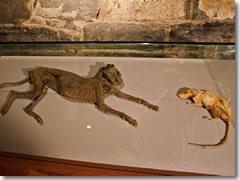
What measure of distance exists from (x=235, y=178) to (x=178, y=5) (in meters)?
1.09

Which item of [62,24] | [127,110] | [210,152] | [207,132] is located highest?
[62,24]

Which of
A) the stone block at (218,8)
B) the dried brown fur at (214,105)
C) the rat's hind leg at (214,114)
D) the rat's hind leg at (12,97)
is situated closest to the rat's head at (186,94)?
the dried brown fur at (214,105)

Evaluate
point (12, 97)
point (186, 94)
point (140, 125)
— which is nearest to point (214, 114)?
point (186, 94)

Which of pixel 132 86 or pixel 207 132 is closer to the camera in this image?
pixel 207 132

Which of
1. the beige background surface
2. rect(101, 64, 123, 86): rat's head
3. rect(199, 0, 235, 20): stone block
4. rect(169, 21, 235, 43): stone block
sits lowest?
the beige background surface

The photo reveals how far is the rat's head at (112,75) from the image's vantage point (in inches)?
54.6

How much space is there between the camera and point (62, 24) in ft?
5.30

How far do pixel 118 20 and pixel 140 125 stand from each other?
719 millimetres

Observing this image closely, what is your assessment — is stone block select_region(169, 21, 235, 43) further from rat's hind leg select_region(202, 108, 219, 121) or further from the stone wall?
rat's hind leg select_region(202, 108, 219, 121)

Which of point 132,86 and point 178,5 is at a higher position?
point 178,5

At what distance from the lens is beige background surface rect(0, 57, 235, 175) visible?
129 centimetres

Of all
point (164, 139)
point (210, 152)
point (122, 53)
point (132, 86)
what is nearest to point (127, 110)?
point (132, 86)

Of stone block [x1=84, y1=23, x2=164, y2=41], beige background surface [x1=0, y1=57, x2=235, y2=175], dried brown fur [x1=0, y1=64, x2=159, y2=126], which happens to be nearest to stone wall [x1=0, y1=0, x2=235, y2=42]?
stone block [x1=84, y1=23, x2=164, y2=41]

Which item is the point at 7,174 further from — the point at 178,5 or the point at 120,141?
the point at 178,5
